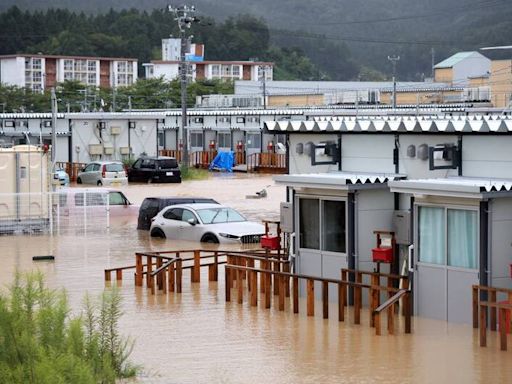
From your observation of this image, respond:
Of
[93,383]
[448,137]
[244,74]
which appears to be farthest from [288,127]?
[244,74]

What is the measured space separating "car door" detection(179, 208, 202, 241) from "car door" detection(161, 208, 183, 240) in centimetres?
13

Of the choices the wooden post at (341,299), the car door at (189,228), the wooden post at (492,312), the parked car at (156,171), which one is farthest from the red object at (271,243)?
the parked car at (156,171)

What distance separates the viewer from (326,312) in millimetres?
22922

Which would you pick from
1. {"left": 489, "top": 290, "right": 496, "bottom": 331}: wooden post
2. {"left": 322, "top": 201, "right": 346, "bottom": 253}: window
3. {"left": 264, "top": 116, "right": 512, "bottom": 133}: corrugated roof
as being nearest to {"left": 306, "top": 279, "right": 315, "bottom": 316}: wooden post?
{"left": 322, "top": 201, "right": 346, "bottom": 253}: window

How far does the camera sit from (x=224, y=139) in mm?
78938

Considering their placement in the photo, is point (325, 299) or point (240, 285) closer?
point (325, 299)

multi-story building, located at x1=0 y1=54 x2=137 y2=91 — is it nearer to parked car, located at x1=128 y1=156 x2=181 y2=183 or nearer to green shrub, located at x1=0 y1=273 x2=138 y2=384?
parked car, located at x1=128 y1=156 x2=181 y2=183

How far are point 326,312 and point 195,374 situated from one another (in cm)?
479

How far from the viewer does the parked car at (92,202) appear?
40500 mm

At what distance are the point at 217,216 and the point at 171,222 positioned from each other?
1.34 metres

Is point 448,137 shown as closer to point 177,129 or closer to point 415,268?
point 415,268

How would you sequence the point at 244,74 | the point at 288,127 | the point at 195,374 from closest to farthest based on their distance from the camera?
the point at 195,374 < the point at 288,127 < the point at 244,74

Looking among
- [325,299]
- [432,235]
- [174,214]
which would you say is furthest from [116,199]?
[432,235]

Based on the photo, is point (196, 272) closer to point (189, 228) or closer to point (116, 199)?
point (189, 228)
